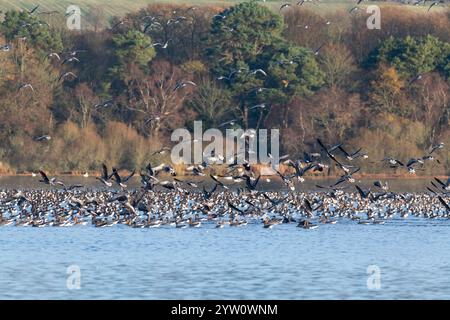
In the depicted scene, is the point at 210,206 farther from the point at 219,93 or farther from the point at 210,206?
the point at 219,93

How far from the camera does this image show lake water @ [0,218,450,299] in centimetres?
2900

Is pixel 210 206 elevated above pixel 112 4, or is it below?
below

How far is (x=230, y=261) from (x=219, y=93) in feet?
172

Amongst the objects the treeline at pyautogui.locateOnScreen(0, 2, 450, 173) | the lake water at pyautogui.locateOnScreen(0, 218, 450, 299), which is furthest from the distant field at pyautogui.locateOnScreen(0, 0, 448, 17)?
the lake water at pyautogui.locateOnScreen(0, 218, 450, 299)

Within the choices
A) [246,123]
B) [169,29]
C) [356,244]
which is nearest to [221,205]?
[356,244]

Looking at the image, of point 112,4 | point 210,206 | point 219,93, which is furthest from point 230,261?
point 112,4

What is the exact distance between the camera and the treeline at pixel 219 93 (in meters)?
78.1

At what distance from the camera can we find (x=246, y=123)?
85.7m

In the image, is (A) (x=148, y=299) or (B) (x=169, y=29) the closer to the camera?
(A) (x=148, y=299)

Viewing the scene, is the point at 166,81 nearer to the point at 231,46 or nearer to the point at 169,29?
the point at 231,46

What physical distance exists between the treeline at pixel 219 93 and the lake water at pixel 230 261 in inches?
1387

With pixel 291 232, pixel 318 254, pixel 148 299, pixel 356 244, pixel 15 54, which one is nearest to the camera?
pixel 148 299

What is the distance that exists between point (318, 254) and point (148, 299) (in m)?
8.81

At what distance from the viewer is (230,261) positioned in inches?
1340
